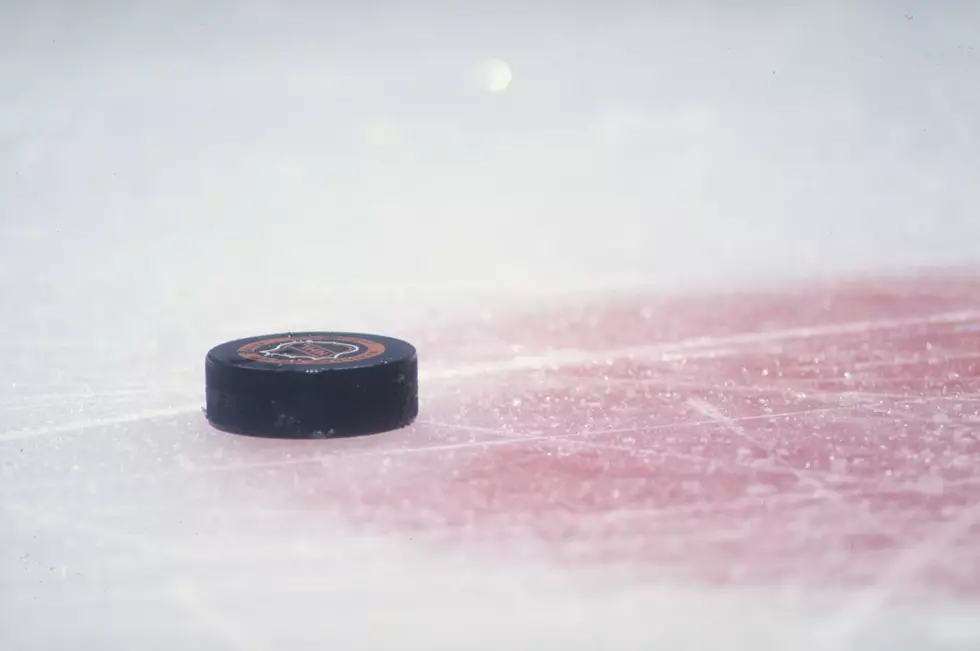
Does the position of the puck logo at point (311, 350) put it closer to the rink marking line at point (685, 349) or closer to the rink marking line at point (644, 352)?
the rink marking line at point (644, 352)

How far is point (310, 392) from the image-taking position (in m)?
2.98

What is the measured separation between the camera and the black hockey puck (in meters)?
2.99

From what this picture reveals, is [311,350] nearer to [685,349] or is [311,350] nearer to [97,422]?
[97,422]

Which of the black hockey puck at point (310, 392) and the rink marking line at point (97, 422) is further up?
the black hockey puck at point (310, 392)

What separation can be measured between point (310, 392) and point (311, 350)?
11.7 inches

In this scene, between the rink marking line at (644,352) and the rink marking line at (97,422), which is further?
the rink marking line at (644,352)

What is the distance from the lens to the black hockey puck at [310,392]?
2990mm

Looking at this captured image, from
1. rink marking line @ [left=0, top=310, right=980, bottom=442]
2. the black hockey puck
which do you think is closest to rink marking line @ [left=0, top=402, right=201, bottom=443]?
rink marking line @ [left=0, top=310, right=980, bottom=442]

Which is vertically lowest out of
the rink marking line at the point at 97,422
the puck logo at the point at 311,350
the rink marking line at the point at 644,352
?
the rink marking line at the point at 97,422

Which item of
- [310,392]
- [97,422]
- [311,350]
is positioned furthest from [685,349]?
[97,422]

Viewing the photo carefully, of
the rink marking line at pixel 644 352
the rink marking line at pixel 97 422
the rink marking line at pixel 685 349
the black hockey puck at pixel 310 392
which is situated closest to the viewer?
the black hockey puck at pixel 310 392

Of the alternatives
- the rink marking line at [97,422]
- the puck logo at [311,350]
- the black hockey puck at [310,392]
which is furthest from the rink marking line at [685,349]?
the rink marking line at [97,422]

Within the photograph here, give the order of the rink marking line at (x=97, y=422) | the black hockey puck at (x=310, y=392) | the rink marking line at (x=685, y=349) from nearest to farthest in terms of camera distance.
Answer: the black hockey puck at (x=310, y=392)
the rink marking line at (x=97, y=422)
the rink marking line at (x=685, y=349)

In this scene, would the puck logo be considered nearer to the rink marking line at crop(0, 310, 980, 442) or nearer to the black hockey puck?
the black hockey puck
